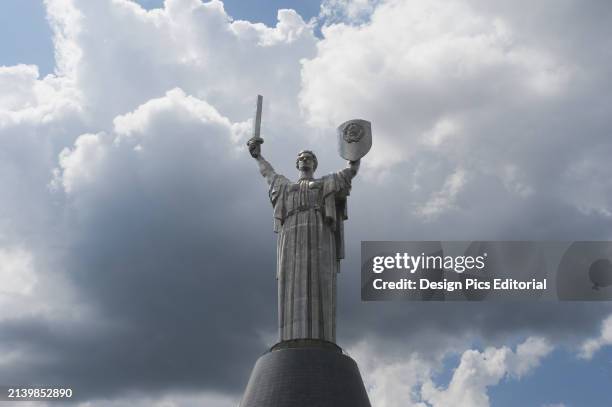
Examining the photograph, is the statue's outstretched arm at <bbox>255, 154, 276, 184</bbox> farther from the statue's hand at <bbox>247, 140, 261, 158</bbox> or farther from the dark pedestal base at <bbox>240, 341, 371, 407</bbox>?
the dark pedestal base at <bbox>240, 341, 371, 407</bbox>

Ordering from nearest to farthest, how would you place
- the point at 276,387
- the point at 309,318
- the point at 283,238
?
the point at 276,387 < the point at 309,318 < the point at 283,238

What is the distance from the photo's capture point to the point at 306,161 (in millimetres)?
34969

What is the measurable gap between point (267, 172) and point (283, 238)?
12.7ft

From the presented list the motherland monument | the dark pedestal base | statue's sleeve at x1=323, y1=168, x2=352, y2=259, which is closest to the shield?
the motherland monument

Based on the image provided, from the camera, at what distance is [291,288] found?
31.8 meters

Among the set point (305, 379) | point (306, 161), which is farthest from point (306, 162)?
point (305, 379)

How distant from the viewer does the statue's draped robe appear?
31.1 metres

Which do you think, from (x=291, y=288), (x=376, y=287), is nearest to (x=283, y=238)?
(x=291, y=288)

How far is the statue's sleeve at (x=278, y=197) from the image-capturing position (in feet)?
111

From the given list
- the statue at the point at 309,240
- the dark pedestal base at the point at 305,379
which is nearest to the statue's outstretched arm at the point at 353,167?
the statue at the point at 309,240

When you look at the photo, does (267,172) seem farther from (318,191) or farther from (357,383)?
(357,383)

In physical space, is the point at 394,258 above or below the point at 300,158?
below

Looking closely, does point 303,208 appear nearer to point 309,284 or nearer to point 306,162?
point 306,162

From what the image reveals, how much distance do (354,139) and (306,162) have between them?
237 centimetres
